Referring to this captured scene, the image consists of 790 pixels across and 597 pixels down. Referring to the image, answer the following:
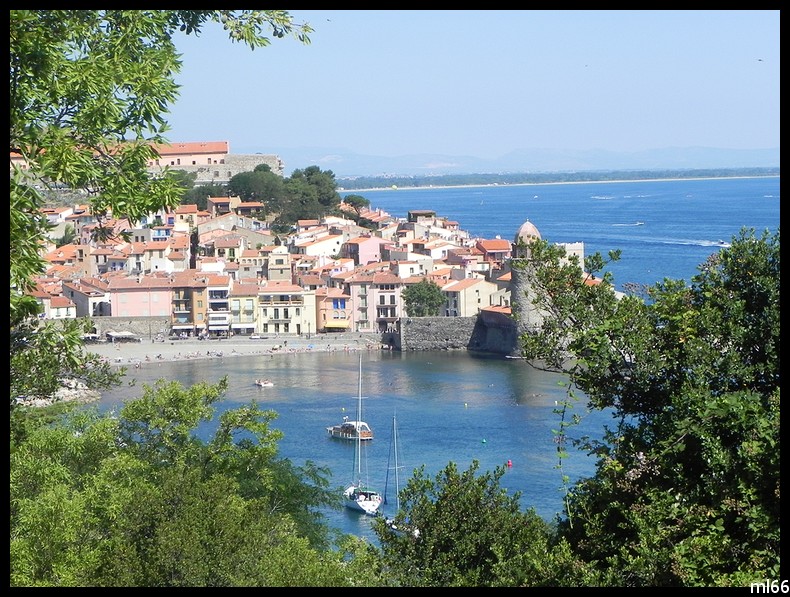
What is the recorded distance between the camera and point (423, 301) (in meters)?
24.6

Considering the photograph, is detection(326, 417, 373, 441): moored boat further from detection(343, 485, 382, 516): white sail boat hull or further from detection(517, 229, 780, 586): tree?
detection(517, 229, 780, 586): tree

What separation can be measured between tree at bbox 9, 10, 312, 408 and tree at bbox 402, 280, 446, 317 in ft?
71.4

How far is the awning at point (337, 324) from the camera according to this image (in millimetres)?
24797

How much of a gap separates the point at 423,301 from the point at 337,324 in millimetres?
1754

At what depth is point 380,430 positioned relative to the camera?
15.2 meters

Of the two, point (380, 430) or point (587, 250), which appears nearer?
point (380, 430)

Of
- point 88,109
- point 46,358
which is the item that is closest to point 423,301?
point 46,358

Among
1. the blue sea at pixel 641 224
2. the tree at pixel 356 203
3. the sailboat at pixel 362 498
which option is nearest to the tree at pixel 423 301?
the blue sea at pixel 641 224

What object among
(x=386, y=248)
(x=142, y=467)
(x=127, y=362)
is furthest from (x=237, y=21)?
(x=386, y=248)

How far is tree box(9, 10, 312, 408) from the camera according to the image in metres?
2.40

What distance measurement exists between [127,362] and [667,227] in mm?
27124

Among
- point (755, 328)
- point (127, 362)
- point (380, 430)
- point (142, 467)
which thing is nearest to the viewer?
point (755, 328)

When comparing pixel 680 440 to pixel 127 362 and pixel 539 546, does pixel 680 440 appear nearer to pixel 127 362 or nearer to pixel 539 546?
pixel 539 546

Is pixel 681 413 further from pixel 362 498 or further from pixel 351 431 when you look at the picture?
pixel 351 431
